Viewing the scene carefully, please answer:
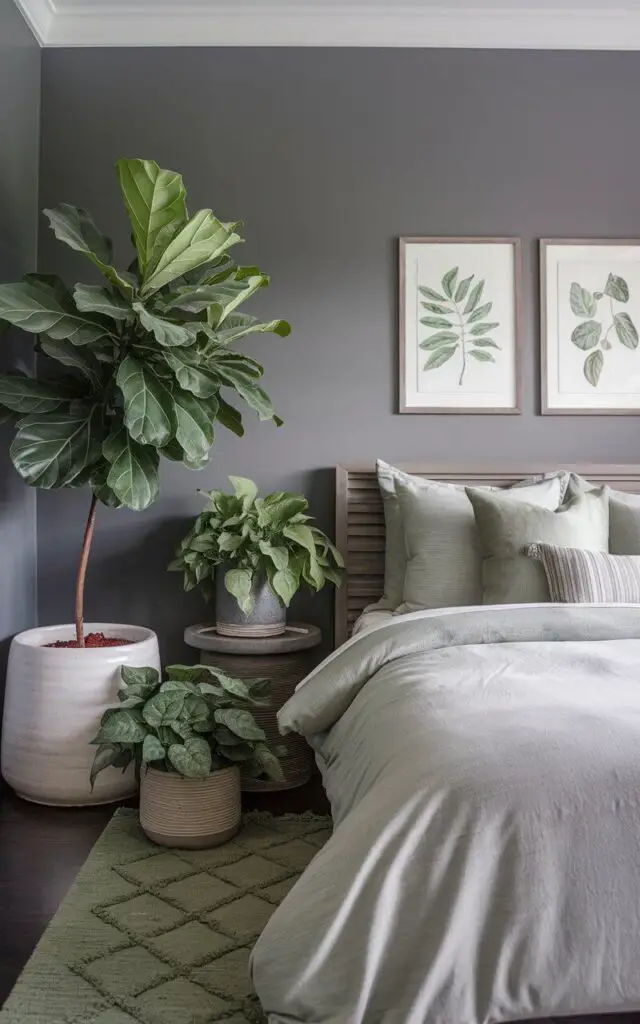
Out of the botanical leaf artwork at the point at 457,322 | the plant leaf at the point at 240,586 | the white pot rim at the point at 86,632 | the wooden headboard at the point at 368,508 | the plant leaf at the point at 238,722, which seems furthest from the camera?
the botanical leaf artwork at the point at 457,322

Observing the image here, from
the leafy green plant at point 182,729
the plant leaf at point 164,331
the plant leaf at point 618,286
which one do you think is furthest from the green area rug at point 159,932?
the plant leaf at point 618,286

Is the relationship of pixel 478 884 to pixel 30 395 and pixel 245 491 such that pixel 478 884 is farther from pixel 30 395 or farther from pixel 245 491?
pixel 30 395

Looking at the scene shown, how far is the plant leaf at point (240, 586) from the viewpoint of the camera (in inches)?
113

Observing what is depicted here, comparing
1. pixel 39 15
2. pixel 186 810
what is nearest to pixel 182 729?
pixel 186 810

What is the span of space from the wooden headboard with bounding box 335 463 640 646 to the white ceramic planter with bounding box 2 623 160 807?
0.92 m

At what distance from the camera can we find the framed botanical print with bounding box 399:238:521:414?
342 centimetres

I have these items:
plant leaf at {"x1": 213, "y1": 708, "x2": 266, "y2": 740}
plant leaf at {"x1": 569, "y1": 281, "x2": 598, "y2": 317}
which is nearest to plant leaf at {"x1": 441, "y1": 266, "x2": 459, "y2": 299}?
plant leaf at {"x1": 569, "y1": 281, "x2": 598, "y2": 317}

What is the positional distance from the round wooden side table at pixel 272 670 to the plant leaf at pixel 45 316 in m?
1.09

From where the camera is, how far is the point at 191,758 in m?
2.30

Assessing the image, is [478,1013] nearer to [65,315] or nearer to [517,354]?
[65,315]

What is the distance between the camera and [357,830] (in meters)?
1.41

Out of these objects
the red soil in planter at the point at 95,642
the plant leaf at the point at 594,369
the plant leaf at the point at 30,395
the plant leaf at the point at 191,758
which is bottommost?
the plant leaf at the point at 191,758

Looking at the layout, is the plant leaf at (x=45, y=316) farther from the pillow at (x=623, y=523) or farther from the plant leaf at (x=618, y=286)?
the plant leaf at (x=618, y=286)

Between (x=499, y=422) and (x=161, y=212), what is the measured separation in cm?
157
